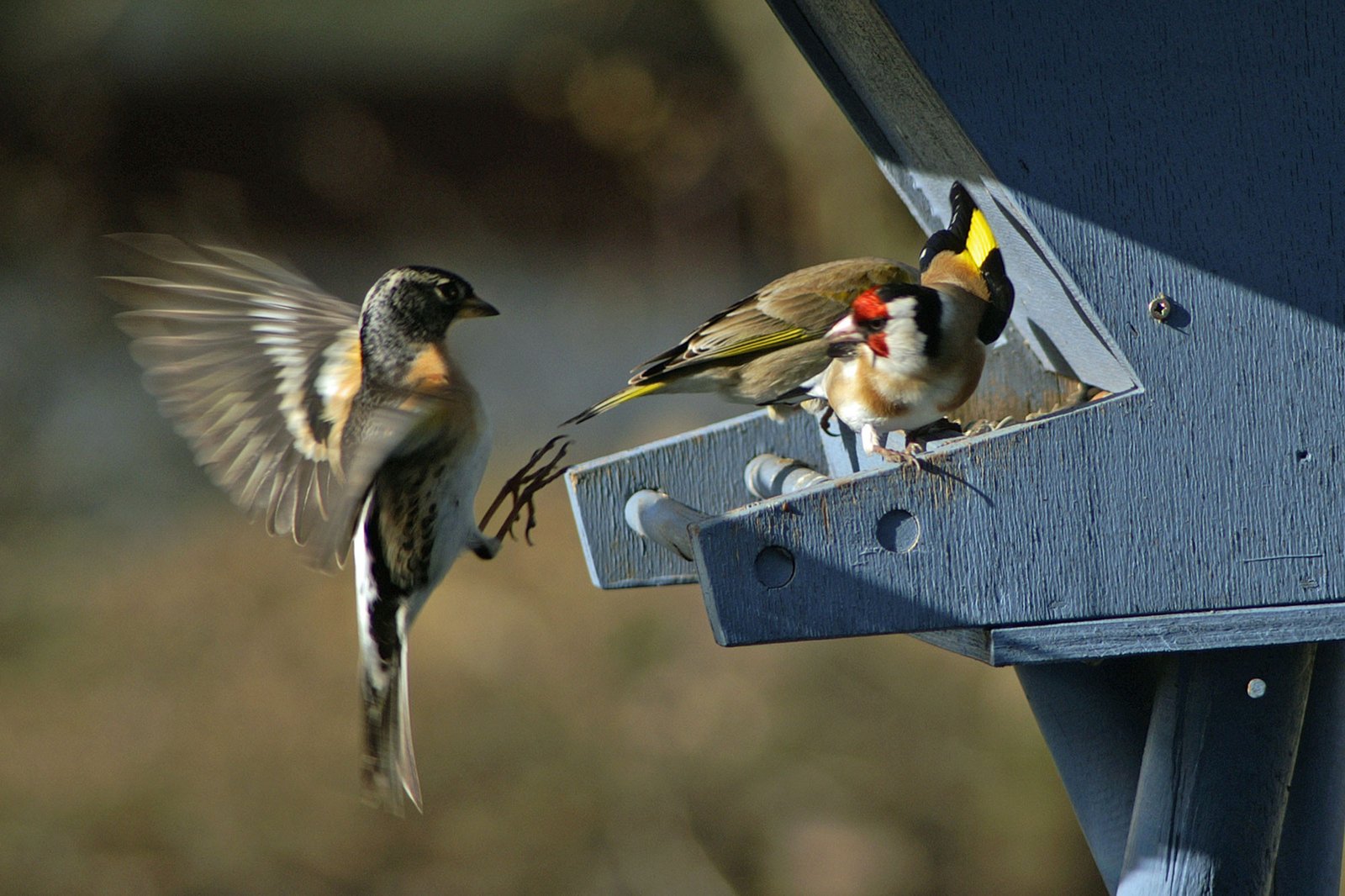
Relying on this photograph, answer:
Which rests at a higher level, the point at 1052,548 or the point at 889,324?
the point at 889,324

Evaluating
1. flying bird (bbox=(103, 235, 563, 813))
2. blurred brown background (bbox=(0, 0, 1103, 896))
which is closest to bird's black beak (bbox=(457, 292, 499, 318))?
flying bird (bbox=(103, 235, 563, 813))

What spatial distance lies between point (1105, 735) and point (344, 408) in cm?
118

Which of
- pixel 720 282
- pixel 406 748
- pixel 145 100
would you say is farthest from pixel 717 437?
pixel 145 100

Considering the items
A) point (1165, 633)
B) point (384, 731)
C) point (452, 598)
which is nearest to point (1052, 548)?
point (1165, 633)

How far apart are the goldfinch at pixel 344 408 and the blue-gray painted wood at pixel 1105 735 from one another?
0.93 m

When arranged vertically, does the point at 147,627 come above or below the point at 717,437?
below

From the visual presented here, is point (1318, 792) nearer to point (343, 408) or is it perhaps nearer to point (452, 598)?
point (343, 408)

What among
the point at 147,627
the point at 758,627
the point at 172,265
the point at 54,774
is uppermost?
the point at 172,265

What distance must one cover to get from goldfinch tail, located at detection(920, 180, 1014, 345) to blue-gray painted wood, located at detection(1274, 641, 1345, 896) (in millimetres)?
619

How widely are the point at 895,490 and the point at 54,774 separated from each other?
445cm

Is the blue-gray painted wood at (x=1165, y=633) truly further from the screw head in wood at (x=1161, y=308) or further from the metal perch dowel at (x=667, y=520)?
the metal perch dowel at (x=667, y=520)

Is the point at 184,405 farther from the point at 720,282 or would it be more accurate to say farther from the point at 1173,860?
the point at 720,282

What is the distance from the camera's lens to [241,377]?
2.15 m

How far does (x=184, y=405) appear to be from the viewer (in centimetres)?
210
